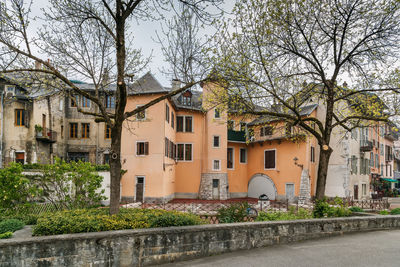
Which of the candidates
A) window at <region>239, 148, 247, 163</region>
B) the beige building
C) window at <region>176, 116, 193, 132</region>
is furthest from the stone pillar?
the beige building

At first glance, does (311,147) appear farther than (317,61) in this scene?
Yes

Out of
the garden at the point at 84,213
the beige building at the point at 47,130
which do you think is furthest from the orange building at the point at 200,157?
the garden at the point at 84,213

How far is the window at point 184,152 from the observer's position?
30031mm

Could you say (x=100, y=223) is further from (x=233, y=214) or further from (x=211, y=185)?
(x=211, y=185)

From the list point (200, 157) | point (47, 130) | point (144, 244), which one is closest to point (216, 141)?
point (200, 157)

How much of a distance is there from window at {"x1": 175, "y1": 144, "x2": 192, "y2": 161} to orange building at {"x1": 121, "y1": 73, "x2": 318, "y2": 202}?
0.10 metres

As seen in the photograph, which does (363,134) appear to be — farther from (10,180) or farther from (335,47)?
(10,180)

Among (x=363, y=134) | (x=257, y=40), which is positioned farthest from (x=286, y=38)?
(x=363, y=134)

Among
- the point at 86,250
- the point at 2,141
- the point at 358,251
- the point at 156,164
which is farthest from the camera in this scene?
the point at 2,141

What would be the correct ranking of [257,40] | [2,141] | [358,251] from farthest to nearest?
[2,141] → [257,40] → [358,251]

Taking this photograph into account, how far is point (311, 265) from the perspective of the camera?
6.31m

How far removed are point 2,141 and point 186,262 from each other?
91.5 ft

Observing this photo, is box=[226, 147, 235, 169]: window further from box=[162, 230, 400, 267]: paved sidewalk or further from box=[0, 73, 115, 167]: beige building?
box=[162, 230, 400, 267]: paved sidewalk

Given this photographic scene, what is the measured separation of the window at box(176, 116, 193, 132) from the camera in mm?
30125
